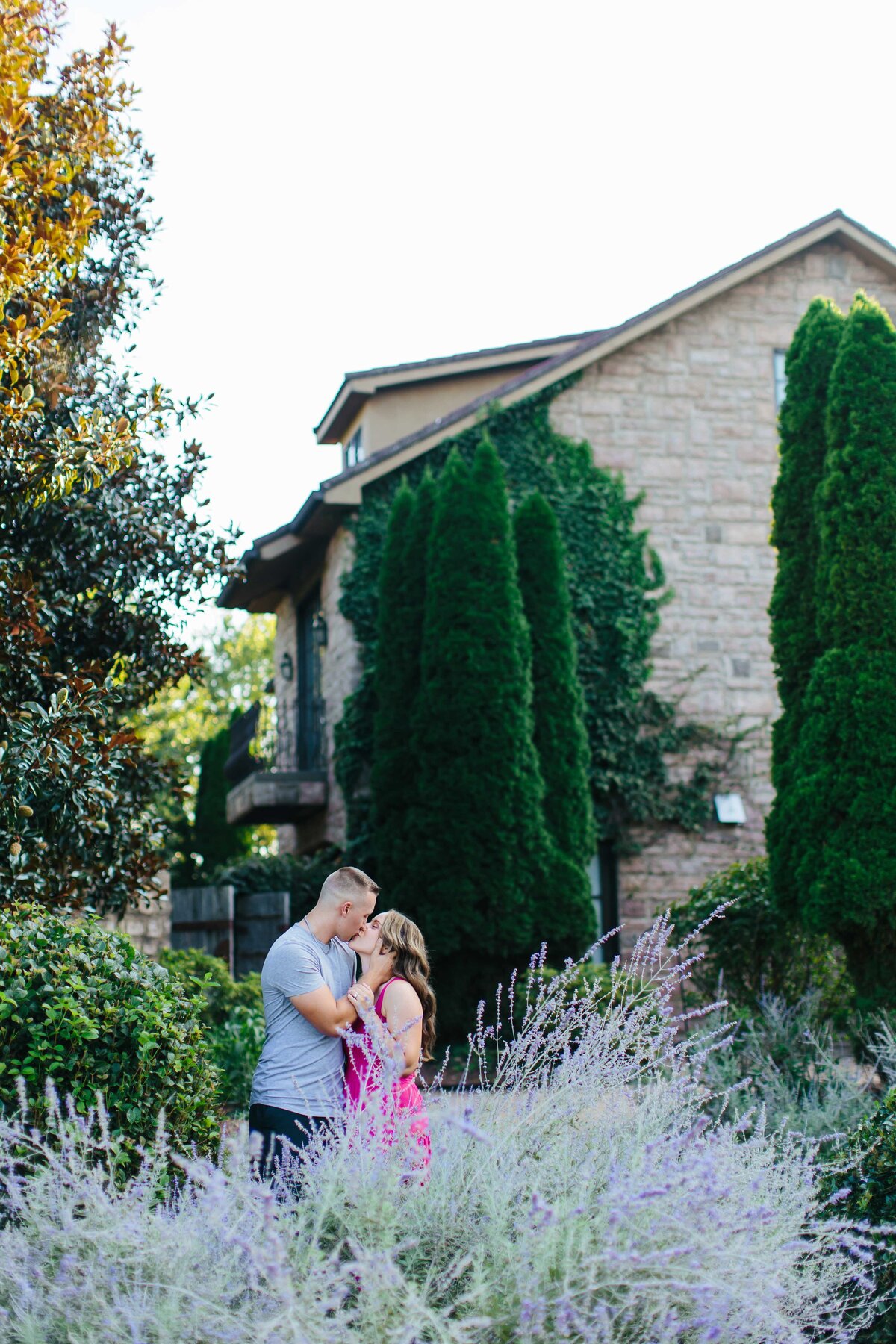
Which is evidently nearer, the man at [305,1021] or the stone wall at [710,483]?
the man at [305,1021]

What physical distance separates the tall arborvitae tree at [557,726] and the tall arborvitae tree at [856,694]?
9.39 feet

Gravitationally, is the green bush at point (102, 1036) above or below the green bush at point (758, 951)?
above

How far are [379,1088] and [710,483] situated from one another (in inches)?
472

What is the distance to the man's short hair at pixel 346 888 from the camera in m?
4.67

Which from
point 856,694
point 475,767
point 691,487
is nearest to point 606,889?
point 475,767

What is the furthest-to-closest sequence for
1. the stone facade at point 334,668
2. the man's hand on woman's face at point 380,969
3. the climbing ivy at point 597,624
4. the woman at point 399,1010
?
the stone facade at point 334,668 < the climbing ivy at point 597,624 < the man's hand on woman's face at point 380,969 < the woman at point 399,1010

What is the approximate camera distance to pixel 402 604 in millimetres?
12789

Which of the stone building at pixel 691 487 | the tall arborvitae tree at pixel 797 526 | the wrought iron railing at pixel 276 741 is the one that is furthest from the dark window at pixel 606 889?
the tall arborvitae tree at pixel 797 526

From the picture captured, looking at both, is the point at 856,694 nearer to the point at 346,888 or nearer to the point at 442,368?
the point at 346,888

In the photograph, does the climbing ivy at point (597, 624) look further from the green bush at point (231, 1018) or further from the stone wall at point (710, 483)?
the green bush at point (231, 1018)

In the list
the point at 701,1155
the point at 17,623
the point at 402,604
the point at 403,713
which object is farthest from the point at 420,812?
the point at 701,1155

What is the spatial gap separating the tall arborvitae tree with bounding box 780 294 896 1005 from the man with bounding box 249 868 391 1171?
15.5ft

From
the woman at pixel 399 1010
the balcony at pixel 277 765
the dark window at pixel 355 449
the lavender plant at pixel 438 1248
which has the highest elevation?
the dark window at pixel 355 449

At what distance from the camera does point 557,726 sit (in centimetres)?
1216
